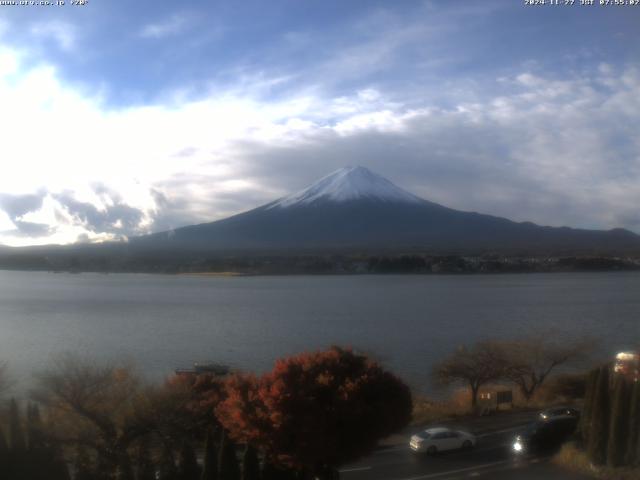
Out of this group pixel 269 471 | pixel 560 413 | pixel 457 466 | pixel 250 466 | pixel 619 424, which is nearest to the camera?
pixel 250 466

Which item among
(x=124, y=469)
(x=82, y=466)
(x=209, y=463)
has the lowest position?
(x=124, y=469)

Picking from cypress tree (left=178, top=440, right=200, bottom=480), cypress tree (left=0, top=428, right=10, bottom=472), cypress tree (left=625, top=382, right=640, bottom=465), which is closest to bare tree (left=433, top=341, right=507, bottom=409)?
cypress tree (left=625, top=382, right=640, bottom=465)

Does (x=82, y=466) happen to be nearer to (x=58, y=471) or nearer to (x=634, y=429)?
(x=58, y=471)

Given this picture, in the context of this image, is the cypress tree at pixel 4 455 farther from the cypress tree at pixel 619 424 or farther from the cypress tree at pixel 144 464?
the cypress tree at pixel 619 424

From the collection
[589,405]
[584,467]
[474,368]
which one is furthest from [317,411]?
[474,368]

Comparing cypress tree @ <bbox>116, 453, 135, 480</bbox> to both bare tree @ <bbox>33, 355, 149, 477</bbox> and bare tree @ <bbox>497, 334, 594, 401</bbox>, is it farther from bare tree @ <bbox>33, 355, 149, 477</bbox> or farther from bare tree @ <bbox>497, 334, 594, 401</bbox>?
bare tree @ <bbox>497, 334, 594, 401</bbox>

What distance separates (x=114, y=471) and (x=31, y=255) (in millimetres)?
66881

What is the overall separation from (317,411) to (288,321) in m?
23.7

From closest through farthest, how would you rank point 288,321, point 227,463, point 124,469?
point 227,463 < point 124,469 < point 288,321

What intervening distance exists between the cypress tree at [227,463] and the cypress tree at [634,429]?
4.81 metres

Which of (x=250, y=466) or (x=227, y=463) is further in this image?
(x=250, y=466)

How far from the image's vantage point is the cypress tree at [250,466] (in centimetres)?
793

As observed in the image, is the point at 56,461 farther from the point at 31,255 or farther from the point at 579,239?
the point at 579,239

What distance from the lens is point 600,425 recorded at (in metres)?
8.86
